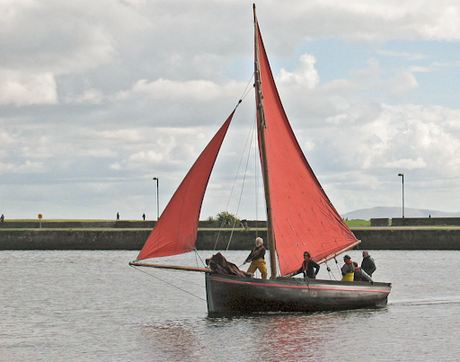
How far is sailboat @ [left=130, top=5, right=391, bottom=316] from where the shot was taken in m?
25.3

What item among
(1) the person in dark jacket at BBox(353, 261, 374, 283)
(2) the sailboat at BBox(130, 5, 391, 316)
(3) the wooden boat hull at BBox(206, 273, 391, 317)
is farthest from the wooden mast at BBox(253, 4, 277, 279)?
(1) the person in dark jacket at BBox(353, 261, 374, 283)

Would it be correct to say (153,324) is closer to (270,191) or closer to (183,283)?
(270,191)

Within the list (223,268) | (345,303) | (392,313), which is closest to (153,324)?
(223,268)

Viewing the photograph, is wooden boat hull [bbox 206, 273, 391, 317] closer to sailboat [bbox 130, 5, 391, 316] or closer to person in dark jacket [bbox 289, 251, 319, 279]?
sailboat [bbox 130, 5, 391, 316]

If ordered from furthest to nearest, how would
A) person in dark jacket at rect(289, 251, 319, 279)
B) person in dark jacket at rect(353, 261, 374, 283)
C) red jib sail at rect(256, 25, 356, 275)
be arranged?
person in dark jacket at rect(353, 261, 374, 283)
red jib sail at rect(256, 25, 356, 275)
person in dark jacket at rect(289, 251, 319, 279)

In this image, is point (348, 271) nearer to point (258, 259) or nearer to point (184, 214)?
point (258, 259)

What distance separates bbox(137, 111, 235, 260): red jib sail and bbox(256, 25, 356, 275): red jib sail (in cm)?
274

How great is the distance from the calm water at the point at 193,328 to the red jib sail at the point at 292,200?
254 centimetres

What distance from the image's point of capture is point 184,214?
2528 cm

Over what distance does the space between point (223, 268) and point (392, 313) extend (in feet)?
22.8

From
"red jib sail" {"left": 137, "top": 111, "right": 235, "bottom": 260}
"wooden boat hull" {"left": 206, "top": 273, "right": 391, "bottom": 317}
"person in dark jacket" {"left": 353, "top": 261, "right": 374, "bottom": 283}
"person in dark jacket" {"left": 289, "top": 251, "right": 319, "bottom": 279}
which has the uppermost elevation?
"red jib sail" {"left": 137, "top": 111, "right": 235, "bottom": 260}

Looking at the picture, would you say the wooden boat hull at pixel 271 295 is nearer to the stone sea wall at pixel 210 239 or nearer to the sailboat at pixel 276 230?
the sailboat at pixel 276 230

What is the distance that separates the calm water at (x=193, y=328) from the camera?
20266 mm

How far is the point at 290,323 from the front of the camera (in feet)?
81.1
